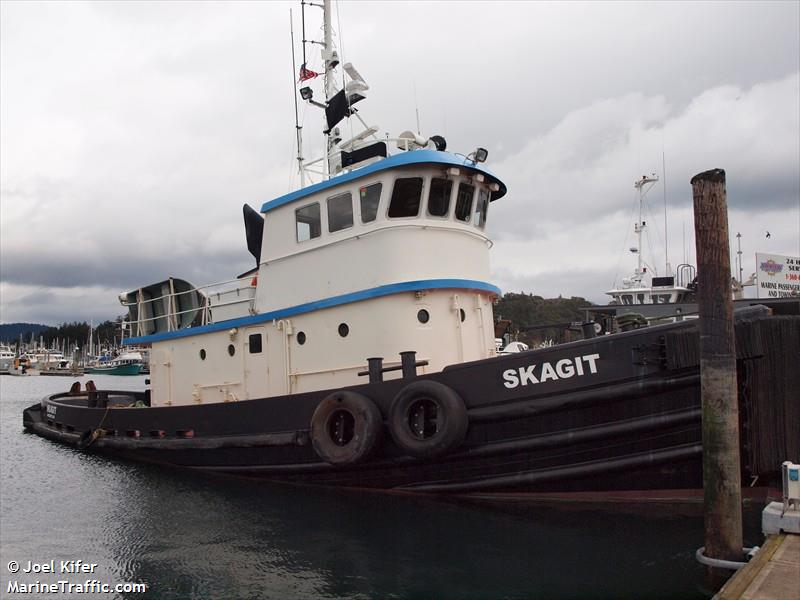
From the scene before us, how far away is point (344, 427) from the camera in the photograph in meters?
7.50

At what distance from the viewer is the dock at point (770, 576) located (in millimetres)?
3598

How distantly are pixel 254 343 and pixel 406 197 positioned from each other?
3189 millimetres

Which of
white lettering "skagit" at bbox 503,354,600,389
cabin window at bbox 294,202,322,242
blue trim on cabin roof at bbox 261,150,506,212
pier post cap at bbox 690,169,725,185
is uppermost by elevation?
blue trim on cabin roof at bbox 261,150,506,212

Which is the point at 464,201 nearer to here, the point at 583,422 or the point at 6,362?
the point at 583,422

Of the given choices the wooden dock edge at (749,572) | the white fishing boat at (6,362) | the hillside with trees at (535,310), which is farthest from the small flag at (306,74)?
the white fishing boat at (6,362)

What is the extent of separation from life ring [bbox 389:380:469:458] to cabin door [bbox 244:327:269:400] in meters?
2.64

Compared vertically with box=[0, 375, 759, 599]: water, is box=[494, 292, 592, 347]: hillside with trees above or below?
above

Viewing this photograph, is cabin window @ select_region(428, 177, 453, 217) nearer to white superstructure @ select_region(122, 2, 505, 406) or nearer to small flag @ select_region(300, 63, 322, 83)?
white superstructure @ select_region(122, 2, 505, 406)

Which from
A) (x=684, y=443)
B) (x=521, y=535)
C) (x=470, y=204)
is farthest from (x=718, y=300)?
(x=470, y=204)

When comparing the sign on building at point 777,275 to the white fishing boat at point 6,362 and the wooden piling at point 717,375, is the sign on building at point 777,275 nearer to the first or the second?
the wooden piling at point 717,375

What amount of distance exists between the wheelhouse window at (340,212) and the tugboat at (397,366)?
3 centimetres

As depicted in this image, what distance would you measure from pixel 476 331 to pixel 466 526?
2661mm

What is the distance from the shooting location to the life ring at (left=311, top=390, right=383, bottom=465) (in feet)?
23.6

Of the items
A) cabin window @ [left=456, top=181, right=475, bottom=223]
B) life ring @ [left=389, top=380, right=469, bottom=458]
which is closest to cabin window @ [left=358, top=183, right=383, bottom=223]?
cabin window @ [left=456, top=181, right=475, bottom=223]
